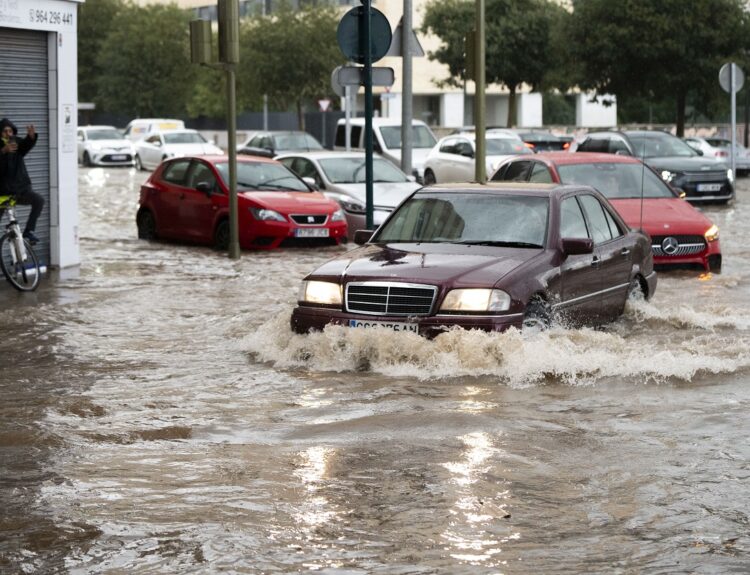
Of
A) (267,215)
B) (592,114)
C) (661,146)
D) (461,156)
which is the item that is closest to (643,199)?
(267,215)

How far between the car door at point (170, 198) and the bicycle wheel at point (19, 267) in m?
6.48

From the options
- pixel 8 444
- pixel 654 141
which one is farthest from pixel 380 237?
pixel 654 141

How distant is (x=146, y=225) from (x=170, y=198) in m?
1.01

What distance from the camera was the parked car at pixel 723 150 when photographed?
4397 cm

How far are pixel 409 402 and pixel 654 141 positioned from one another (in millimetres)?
24033

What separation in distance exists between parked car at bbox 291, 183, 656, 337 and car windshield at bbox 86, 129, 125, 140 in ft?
153

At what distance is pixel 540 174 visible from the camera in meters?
19.5

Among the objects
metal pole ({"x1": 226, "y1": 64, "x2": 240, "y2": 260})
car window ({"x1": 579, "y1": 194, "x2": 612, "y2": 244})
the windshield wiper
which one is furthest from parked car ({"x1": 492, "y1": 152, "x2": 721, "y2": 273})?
the windshield wiper

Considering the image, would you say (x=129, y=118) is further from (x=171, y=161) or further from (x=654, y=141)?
(x=171, y=161)

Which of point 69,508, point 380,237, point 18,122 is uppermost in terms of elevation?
point 18,122

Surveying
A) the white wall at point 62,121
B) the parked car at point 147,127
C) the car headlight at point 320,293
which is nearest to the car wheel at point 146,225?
the white wall at point 62,121

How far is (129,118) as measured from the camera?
90625 millimetres

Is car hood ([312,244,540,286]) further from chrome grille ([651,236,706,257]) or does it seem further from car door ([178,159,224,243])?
car door ([178,159,224,243])

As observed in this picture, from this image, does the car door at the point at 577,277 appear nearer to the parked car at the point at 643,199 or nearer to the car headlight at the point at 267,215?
the parked car at the point at 643,199
